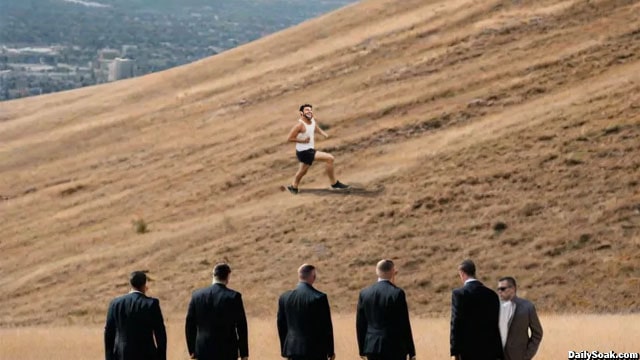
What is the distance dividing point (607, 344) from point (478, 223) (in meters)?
12.2

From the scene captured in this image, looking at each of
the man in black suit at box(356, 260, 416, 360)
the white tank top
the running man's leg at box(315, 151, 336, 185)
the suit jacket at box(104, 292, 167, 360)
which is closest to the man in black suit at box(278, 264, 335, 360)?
the man in black suit at box(356, 260, 416, 360)

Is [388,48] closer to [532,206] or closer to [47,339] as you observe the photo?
[532,206]

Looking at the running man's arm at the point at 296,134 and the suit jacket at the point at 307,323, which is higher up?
the running man's arm at the point at 296,134

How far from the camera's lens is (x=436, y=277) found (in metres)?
26.4

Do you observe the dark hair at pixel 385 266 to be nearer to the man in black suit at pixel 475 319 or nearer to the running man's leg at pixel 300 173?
the man in black suit at pixel 475 319

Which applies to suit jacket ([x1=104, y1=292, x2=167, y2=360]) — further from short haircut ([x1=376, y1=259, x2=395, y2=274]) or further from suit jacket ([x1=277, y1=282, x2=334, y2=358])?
short haircut ([x1=376, y1=259, x2=395, y2=274])

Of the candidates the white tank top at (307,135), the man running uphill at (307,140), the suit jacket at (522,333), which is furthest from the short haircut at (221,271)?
the white tank top at (307,135)

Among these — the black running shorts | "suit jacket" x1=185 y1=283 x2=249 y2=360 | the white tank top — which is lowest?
"suit jacket" x1=185 y1=283 x2=249 y2=360

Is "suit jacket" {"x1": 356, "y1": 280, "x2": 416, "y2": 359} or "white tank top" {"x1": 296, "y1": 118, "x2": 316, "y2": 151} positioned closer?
"suit jacket" {"x1": 356, "y1": 280, "x2": 416, "y2": 359}

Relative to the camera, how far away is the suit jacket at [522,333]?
1300cm

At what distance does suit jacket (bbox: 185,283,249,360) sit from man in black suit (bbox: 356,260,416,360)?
1.38m

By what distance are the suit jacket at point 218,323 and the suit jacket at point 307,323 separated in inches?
20.1

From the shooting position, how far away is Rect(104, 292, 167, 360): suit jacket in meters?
13.3

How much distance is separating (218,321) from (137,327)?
0.90 metres
